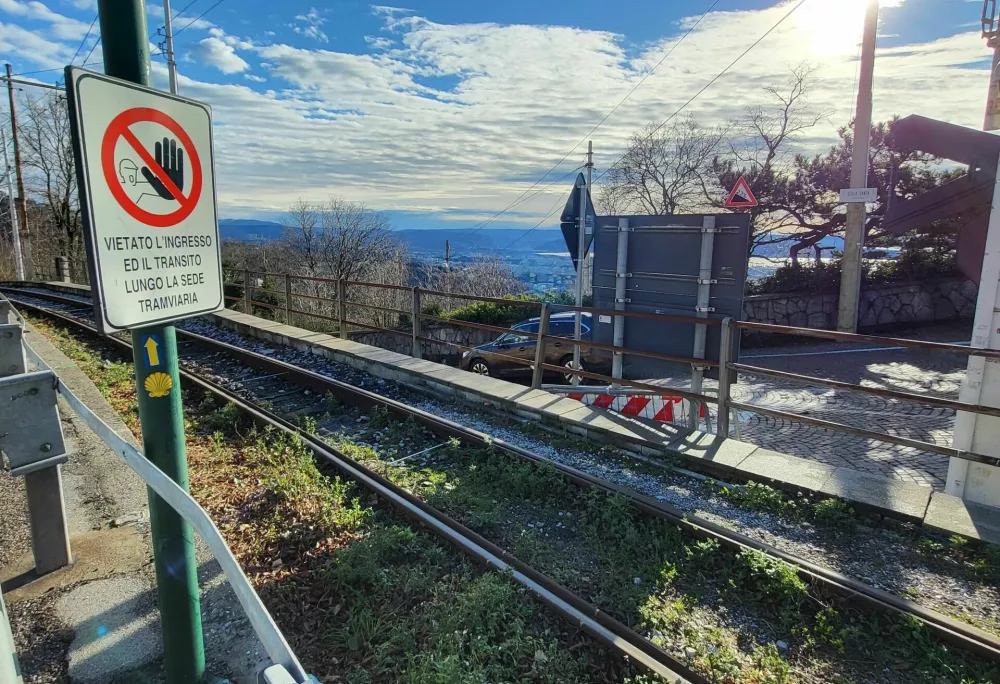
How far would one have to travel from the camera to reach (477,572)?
3.33 m

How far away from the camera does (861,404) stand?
377 inches

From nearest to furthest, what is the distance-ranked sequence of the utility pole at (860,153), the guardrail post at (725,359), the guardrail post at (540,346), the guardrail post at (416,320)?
1. the guardrail post at (725,359)
2. the guardrail post at (540,346)
3. the guardrail post at (416,320)
4. the utility pole at (860,153)

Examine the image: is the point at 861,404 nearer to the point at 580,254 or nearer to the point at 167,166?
the point at 580,254

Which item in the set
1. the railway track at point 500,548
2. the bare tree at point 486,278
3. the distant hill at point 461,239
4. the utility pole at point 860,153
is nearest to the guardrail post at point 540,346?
the railway track at point 500,548

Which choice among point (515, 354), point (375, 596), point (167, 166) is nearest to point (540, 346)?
point (375, 596)

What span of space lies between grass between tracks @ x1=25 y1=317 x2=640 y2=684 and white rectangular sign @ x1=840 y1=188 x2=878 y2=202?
12374mm

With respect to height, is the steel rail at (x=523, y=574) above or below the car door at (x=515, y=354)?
above

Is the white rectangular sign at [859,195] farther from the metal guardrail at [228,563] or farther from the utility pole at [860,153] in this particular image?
the metal guardrail at [228,563]

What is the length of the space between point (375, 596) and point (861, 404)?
9367 mm

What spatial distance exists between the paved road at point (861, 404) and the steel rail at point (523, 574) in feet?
12.2

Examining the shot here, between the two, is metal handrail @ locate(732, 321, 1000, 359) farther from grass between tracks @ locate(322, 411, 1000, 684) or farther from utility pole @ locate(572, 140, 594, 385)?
utility pole @ locate(572, 140, 594, 385)

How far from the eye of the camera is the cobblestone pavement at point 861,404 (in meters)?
7.08

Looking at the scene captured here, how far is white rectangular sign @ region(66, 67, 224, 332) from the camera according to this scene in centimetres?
155

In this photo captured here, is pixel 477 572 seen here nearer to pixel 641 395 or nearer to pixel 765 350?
pixel 641 395
